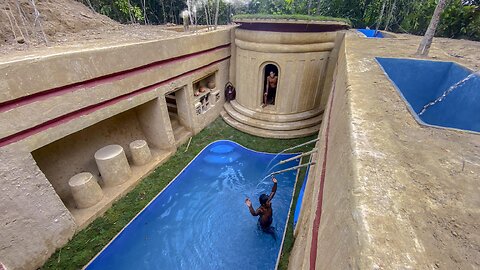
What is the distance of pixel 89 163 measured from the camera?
6.13 m

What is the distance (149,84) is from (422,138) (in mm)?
5848

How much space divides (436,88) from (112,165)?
24.0 feet

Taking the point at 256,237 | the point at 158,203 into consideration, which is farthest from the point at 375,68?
the point at 158,203

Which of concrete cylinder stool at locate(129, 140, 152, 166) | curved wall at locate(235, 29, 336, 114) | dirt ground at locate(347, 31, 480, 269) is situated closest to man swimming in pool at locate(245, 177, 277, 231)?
dirt ground at locate(347, 31, 480, 269)

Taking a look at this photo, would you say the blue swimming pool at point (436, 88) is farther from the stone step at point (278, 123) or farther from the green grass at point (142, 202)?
the stone step at point (278, 123)

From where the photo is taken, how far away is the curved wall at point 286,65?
24.3 ft

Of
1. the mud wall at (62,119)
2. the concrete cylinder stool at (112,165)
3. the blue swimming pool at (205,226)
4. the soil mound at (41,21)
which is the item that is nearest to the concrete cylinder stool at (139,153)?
the mud wall at (62,119)

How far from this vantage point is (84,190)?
196 inches

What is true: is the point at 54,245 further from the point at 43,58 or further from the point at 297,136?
the point at 297,136

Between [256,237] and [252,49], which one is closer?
[256,237]

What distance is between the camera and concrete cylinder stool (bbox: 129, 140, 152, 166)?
6301 mm

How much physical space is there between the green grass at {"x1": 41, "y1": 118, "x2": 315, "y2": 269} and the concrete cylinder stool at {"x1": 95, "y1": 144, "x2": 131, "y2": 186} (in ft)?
1.66

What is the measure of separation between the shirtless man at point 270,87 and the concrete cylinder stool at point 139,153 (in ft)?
15.4

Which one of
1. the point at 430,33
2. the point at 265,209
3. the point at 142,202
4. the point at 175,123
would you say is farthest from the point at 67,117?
the point at 430,33
